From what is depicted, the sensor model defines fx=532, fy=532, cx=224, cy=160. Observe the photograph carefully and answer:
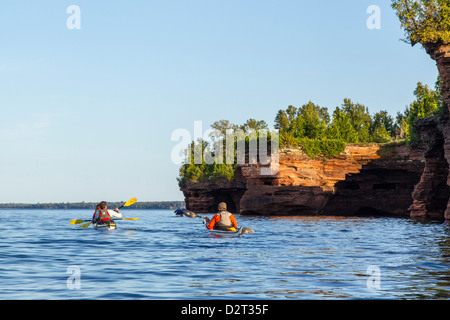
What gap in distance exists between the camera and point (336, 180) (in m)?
61.5

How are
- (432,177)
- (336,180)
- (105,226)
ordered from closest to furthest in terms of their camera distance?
(105,226) → (432,177) → (336,180)

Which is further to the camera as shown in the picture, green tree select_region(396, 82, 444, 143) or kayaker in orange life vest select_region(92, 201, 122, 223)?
green tree select_region(396, 82, 444, 143)

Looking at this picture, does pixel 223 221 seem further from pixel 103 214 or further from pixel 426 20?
pixel 426 20

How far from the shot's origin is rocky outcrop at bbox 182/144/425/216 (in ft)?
197

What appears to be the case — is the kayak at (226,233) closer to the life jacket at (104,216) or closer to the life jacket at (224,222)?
the life jacket at (224,222)

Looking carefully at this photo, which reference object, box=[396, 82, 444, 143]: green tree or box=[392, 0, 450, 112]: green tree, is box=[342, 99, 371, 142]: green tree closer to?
box=[396, 82, 444, 143]: green tree

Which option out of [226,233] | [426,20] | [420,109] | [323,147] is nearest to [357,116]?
[420,109]

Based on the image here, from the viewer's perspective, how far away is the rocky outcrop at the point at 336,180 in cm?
6003

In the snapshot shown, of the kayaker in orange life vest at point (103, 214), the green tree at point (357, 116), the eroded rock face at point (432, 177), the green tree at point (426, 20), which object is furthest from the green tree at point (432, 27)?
the green tree at point (357, 116)

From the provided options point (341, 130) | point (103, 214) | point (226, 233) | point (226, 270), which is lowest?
point (226, 270)

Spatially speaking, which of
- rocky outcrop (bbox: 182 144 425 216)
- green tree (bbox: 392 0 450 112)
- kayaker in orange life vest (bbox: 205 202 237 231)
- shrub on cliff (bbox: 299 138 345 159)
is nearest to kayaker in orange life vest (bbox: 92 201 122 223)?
kayaker in orange life vest (bbox: 205 202 237 231)

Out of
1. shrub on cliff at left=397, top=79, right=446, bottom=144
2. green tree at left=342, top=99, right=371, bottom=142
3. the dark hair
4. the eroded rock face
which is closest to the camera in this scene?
the dark hair

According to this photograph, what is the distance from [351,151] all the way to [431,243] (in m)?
40.6

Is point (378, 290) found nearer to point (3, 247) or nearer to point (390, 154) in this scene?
point (3, 247)
